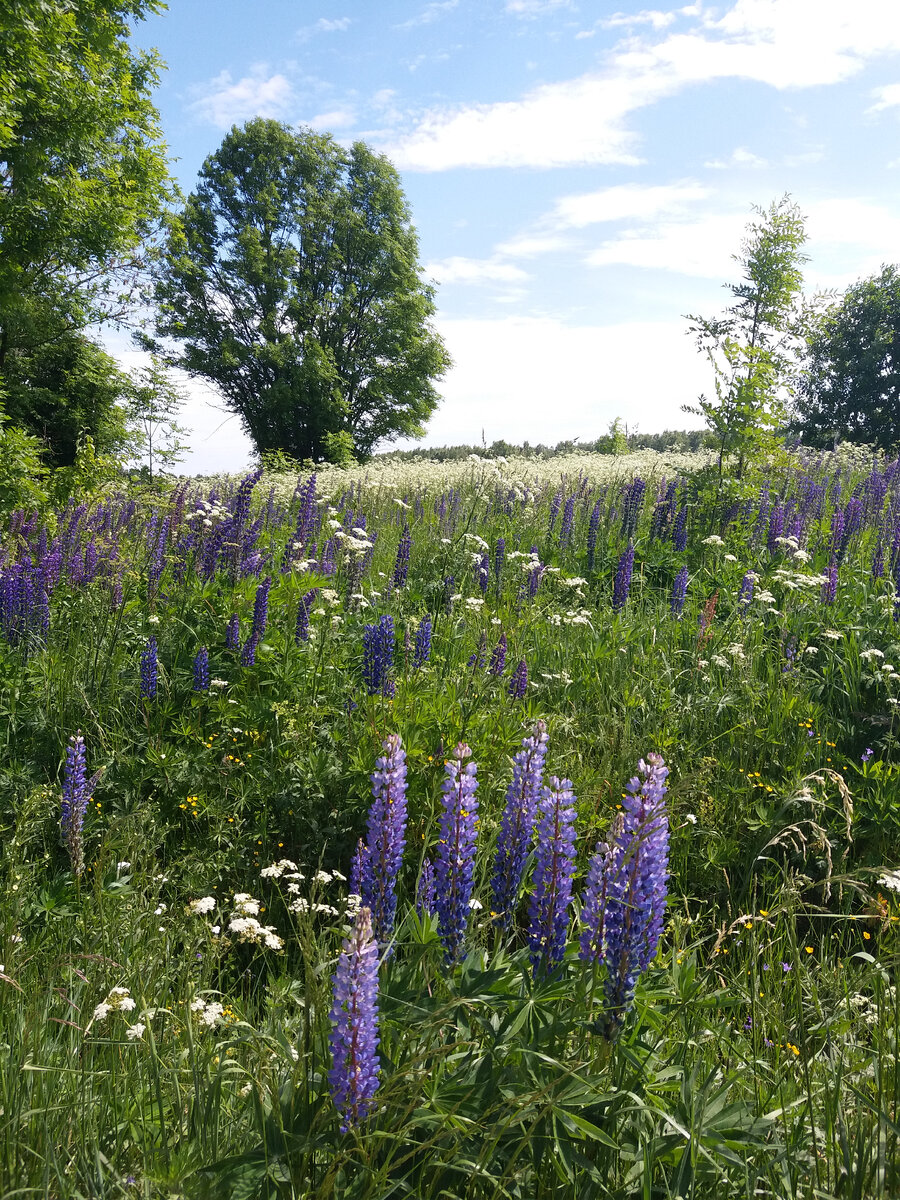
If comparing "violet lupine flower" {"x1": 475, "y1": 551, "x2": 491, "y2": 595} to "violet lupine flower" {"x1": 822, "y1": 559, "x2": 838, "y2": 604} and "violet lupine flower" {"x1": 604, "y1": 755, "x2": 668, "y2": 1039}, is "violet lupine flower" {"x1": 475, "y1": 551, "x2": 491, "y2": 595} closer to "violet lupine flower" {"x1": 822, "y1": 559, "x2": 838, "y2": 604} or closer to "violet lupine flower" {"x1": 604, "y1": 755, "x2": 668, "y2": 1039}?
"violet lupine flower" {"x1": 822, "y1": 559, "x2": 838, "y2": 604}

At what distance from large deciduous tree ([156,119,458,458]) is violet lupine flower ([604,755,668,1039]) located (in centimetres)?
3288

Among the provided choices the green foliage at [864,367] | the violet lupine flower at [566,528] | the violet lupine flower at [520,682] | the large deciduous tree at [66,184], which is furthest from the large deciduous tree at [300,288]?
the violet lupine flower at [520,682]

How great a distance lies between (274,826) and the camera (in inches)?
157

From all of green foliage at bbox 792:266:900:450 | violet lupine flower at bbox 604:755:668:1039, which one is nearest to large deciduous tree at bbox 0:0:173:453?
violet lupine flower at bbox 604:755:668:1039

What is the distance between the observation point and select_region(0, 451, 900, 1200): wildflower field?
5.07 feet

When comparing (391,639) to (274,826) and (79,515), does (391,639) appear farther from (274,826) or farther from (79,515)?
(79,515)

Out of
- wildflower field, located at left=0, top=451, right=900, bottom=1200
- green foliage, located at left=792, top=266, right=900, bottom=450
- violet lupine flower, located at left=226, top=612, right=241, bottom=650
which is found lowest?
wildflower field, located at left=0, top=451, right=900, bottom=1200

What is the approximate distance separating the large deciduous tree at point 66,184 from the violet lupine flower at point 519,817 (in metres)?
13.8

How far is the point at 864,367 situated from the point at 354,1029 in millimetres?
42158

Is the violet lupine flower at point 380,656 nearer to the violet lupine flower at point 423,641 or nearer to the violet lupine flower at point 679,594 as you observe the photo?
the violet lupine flower at point 423,641

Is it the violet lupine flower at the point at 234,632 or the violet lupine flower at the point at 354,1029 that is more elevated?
the violet lupine flower at the point at 234,632

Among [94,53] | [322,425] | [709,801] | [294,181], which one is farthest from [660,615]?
[294,181]

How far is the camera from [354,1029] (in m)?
A: 1.41

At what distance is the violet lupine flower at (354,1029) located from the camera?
1.38m
